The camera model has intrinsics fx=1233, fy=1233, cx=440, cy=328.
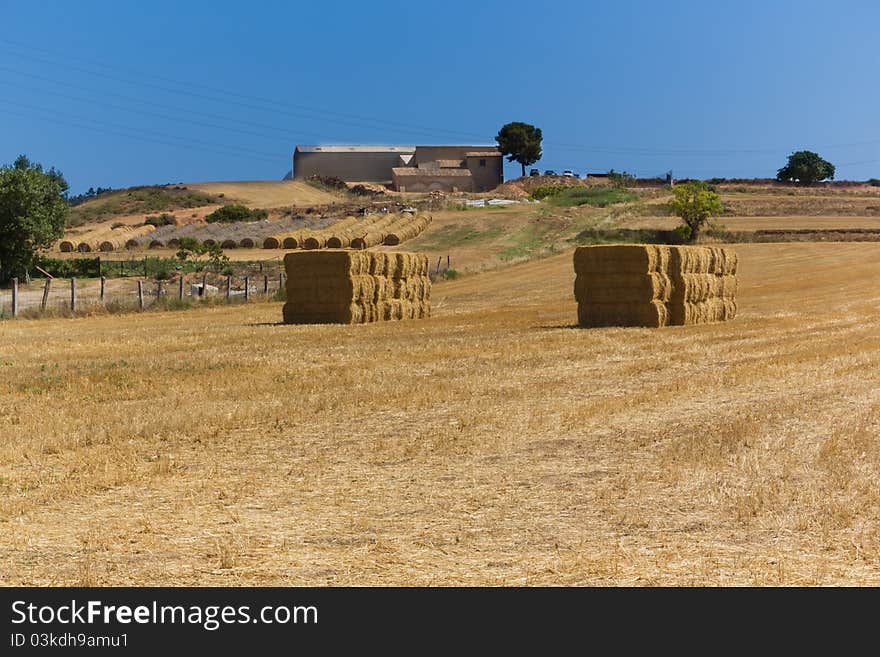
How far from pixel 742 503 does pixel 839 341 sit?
46.7 ft

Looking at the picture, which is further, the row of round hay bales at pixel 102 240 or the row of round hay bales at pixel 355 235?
the row of round hay bales at pixel 102 240

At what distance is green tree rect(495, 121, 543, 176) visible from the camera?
15150cm

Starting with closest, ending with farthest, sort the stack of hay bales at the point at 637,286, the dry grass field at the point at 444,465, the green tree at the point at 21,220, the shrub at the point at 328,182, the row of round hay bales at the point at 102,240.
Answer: the dry grass field at the point at 444,465 < the stack of hay bales at the point at 637,286 < the green tree at the point at 21,220 < the row of round hay bales at the point at 102,240 < the shrub at the point at 328,182

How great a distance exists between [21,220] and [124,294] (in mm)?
9534

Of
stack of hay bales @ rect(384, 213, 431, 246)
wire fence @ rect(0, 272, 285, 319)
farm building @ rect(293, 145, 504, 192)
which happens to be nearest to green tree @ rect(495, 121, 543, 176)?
farm building @ rect(293, 145, 504, 192)

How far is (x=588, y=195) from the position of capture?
331 feet

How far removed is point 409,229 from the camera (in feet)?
241

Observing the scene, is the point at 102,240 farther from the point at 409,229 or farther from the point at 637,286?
the point at 637,286

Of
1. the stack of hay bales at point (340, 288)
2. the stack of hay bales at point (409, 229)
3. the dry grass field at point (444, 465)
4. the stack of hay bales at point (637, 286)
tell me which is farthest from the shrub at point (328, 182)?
the dry grass field at point (444, 465)

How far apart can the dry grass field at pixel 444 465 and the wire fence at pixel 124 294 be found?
14896mm

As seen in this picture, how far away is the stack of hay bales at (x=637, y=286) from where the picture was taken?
26703mm

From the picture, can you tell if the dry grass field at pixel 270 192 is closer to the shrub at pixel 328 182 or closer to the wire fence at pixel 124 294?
the shrub at pixel 328 182

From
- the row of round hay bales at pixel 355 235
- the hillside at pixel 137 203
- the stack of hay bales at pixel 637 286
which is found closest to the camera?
the stack of hay bales at pixel 637 286

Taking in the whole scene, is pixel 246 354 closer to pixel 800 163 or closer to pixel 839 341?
pixel 839 341
